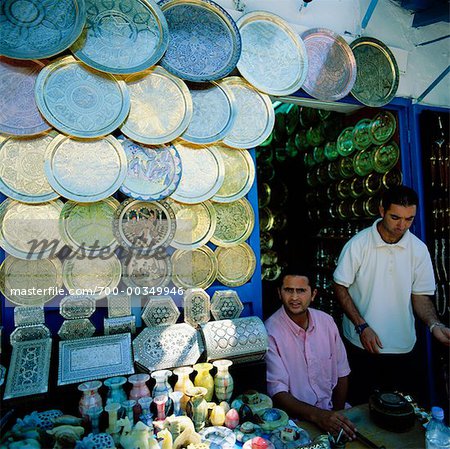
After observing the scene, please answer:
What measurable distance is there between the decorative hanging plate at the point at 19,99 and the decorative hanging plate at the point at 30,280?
0.72 m

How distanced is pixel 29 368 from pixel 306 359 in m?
1.48

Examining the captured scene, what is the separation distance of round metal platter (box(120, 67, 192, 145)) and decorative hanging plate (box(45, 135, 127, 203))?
6.7 inches

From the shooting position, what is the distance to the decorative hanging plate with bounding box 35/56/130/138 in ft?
6.54

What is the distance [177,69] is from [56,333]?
177cm

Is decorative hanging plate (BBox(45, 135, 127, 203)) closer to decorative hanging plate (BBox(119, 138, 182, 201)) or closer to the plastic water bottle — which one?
decorative hanging plate (BBox(119, 138, 182, 201))

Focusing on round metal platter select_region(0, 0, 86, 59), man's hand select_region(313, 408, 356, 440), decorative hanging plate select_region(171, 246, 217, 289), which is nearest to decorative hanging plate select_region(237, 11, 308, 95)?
round metal platter select_region(0, 0, 86, 59)

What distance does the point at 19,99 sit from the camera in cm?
196

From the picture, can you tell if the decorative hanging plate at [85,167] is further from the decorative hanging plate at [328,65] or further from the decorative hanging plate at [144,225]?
the decorative hanging plate at [328,65]

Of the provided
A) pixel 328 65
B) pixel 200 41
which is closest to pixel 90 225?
pixel 200 41

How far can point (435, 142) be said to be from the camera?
301cm

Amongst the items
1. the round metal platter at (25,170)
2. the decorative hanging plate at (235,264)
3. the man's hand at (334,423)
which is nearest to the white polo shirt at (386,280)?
the decorative hanging plate at (235,264)

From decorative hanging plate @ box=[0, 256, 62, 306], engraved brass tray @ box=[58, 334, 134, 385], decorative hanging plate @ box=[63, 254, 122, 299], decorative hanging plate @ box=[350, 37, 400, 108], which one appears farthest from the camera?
decorative hanging plate @ box=[350, 37, 400, 108]

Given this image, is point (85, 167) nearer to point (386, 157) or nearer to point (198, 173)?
point (198, 173)

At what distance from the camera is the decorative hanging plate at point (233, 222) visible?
243 cm
